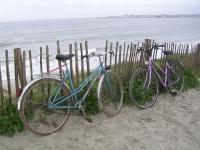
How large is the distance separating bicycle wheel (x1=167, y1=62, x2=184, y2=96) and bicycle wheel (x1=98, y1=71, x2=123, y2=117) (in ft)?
5.05

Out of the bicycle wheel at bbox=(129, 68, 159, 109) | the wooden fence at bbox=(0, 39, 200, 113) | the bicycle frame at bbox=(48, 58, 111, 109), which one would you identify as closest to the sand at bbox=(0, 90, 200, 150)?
the bicycle wheel at bbox=(129, 68, 159, 109)

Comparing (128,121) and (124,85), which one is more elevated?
(124,85)

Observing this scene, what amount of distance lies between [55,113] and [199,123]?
2.58 m

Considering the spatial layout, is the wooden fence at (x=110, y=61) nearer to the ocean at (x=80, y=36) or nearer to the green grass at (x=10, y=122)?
the green grass at (x=10, y=122)

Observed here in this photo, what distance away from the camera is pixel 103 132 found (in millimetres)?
4254

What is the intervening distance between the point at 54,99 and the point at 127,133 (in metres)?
1.30

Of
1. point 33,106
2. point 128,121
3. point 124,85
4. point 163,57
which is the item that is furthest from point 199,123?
point 33,106

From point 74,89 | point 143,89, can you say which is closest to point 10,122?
point 74,89

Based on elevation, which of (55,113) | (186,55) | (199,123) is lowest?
(199,123)

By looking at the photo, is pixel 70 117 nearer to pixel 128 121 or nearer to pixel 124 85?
pixel 128 121

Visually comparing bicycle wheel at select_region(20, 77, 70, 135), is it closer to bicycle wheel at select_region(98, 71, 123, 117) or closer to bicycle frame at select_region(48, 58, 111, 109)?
bicycle frame at select_region(48, 58, 111, 109)

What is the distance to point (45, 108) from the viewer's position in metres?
4.19

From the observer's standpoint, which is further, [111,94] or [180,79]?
[180,79]

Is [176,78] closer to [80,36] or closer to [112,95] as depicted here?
[112,95]
